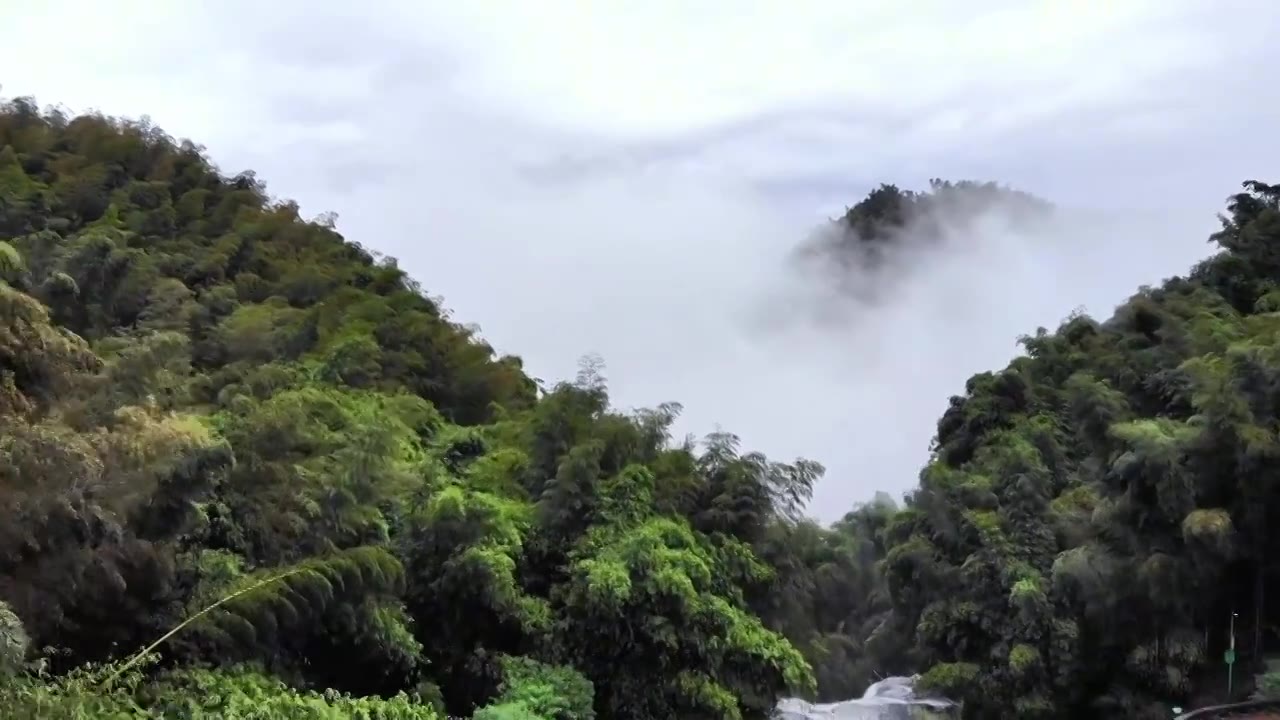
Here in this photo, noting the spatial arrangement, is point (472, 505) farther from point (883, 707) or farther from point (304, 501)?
point (883, 707)

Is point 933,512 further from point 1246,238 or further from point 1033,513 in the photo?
point 1246,238

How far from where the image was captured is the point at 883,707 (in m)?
16.7

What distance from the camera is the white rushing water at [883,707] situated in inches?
606

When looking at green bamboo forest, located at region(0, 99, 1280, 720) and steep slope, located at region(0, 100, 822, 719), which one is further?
green bamboo forest, located at region(0, 99, 1280, 720)

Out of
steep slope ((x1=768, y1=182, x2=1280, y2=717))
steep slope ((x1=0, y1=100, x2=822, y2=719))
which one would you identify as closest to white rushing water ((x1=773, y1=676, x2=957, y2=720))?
steep slope ((x1=768, y1=182, x2=1280, y2=717))

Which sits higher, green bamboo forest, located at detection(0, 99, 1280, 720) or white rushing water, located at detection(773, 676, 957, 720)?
green bamboo forest, located at detection(0, 99, 1280, 720)

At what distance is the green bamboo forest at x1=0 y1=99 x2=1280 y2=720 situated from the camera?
6.14 m

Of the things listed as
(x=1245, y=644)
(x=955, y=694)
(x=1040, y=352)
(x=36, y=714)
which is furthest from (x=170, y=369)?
(x=1040, y=352)

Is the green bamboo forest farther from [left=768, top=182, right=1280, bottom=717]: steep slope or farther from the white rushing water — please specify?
the white rushing water

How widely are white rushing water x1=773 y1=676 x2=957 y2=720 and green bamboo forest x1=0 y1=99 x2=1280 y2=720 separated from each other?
742mm

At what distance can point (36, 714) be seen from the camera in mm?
4500

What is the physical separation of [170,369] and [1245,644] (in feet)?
34.8

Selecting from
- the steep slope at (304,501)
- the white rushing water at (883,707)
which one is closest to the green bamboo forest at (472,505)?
the steep slope at (304,501)

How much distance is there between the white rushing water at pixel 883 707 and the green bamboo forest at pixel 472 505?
74 centimetres
